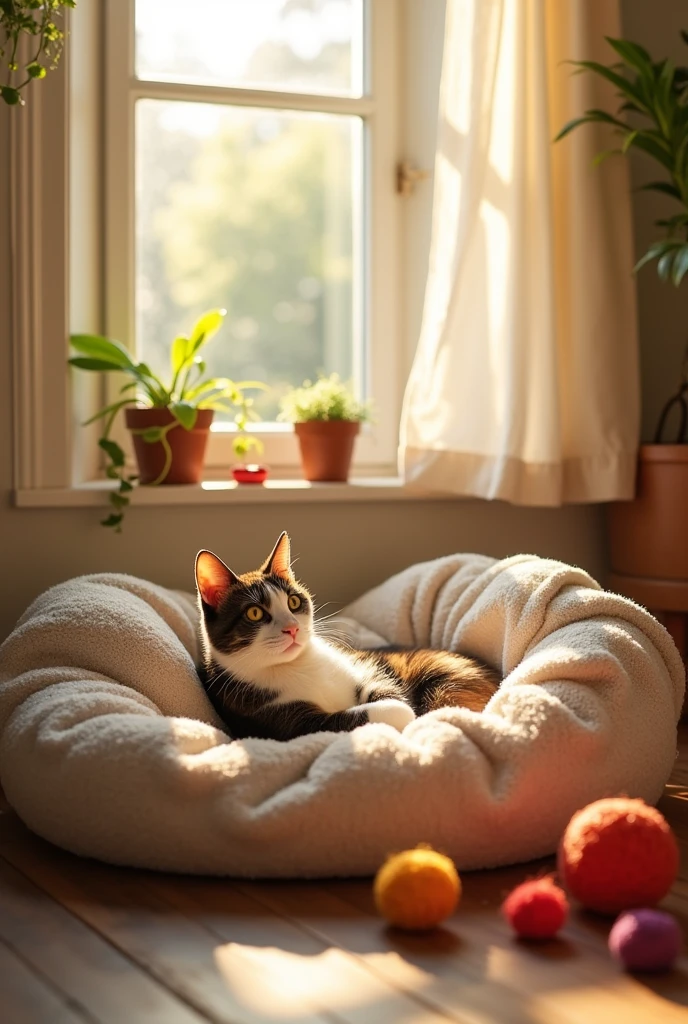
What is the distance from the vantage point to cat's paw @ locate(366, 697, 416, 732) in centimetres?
189

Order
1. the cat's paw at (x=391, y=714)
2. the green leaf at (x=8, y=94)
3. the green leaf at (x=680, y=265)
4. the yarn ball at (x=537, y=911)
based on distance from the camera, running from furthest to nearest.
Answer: the green leaf at (x=680, y=265), the cat's paw at (x=391, y=714), the green leaf at (x=8, y=94), the yarn ball at (x=537, y=911)

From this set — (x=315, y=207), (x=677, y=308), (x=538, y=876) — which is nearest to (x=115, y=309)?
(x=315, y=207)

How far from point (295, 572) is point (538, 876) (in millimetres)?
1230

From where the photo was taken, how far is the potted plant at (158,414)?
2529 millimetres

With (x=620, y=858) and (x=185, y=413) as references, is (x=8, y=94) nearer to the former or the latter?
(x=185, y=413)

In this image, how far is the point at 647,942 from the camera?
1.28 m

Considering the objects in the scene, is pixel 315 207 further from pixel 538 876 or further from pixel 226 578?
pixel 538 876

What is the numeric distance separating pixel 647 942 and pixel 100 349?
1747mm

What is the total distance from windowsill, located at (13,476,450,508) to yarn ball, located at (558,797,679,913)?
1.36 m

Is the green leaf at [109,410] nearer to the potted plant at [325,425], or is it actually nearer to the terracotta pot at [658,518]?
the potted plant at [325,425]

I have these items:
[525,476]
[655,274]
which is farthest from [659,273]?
[525,476]

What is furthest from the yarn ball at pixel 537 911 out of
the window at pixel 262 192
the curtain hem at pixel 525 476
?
the window at pixel 262 192

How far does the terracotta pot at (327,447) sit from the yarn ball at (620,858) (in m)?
1.44

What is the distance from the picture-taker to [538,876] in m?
1.61
